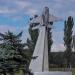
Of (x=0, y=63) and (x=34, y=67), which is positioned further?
(x=34, y=67)

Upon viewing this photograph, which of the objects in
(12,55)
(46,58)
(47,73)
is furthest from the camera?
(46,58)

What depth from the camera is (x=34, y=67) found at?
1759 inches

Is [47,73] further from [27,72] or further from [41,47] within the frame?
[27,72]

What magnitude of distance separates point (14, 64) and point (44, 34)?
25.9m

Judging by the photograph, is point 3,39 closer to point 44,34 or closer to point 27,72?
point 27,72

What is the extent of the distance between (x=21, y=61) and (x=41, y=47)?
2557 cm

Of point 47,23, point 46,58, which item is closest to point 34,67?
point 46,58

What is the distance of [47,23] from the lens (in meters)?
44.7

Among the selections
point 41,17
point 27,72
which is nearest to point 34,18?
point 41,17

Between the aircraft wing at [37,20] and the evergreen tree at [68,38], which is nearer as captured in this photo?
the aircraft wing at [37,20]

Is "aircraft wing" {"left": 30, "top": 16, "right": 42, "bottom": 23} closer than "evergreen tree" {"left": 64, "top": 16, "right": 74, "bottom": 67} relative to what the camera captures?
Yes

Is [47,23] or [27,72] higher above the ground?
[47,23]

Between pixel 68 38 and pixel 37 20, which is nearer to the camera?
pixel 37 20

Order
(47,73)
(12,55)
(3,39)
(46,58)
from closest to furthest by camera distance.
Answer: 1. (12,55)
2. (3,39)
3. (47,73)
4. (46,58)
